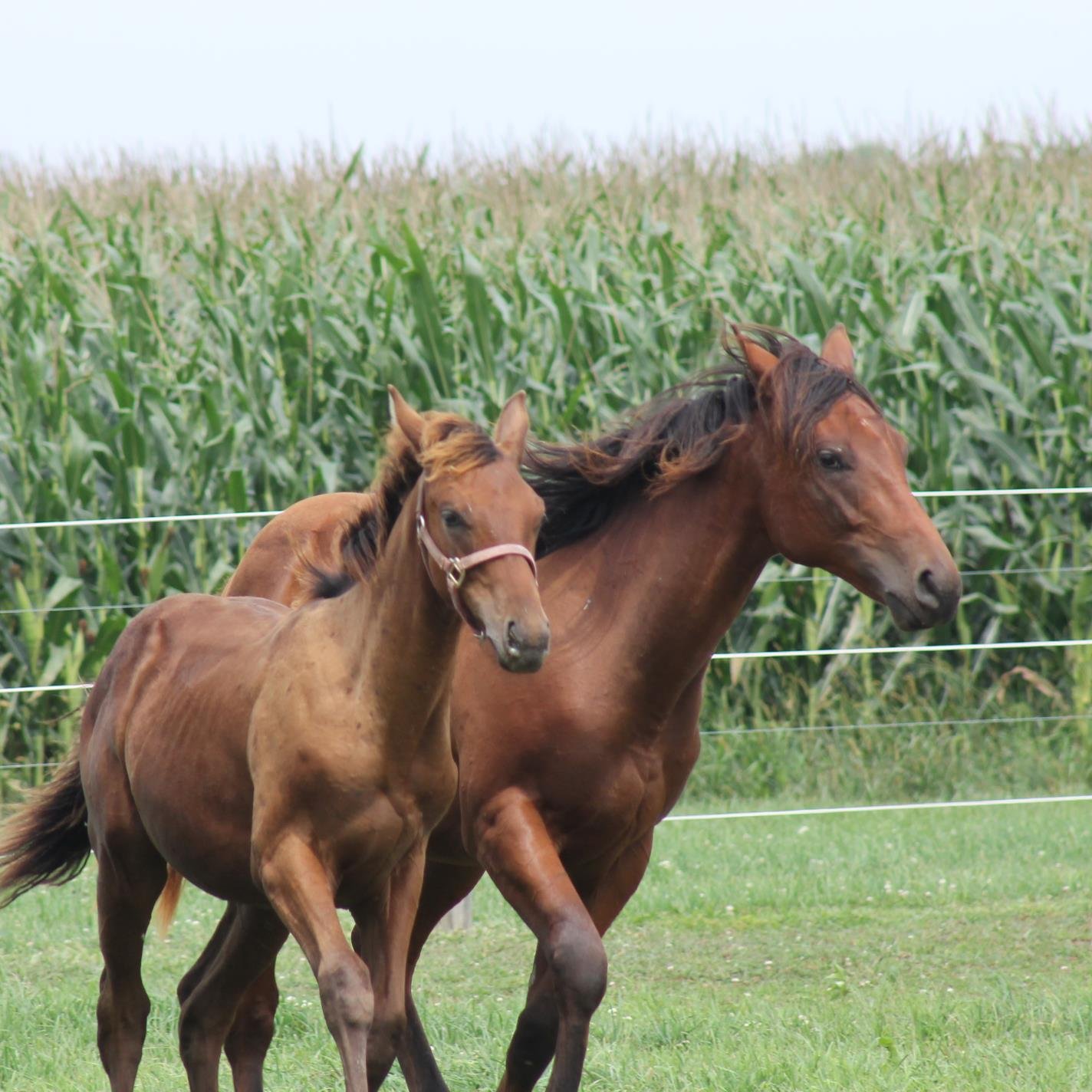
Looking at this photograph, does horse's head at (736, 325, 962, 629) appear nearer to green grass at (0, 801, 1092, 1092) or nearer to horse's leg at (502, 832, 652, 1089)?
horse's leg at (502, 832, 652, 1089)

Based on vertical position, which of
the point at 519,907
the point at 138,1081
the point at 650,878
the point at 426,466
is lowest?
the point at 650,878

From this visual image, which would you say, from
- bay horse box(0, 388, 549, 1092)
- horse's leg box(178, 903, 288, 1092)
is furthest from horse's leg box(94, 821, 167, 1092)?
horse's leg box(178, 903, 288, 1092)

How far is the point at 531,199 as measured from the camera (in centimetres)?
1266

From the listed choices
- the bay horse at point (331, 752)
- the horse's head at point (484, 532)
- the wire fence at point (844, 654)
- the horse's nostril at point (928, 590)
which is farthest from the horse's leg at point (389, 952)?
the wire fence at point (844, 654)

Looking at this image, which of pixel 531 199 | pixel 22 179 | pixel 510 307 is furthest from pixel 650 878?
pixel 22 179

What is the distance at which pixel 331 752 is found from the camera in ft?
12.0

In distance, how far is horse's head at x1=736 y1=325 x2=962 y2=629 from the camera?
4.01m

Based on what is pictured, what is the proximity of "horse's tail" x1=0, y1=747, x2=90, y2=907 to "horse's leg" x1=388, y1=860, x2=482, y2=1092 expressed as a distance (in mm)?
1015

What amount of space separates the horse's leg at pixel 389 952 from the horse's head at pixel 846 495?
126 centimetres

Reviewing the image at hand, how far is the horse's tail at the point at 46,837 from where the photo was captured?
4855mm

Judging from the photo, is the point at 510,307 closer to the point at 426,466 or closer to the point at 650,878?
the point at 650,878

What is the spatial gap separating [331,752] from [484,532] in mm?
621

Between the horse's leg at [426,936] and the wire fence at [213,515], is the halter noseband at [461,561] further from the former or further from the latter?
the wire fence at [213,515]

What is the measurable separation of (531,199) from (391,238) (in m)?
1.52
